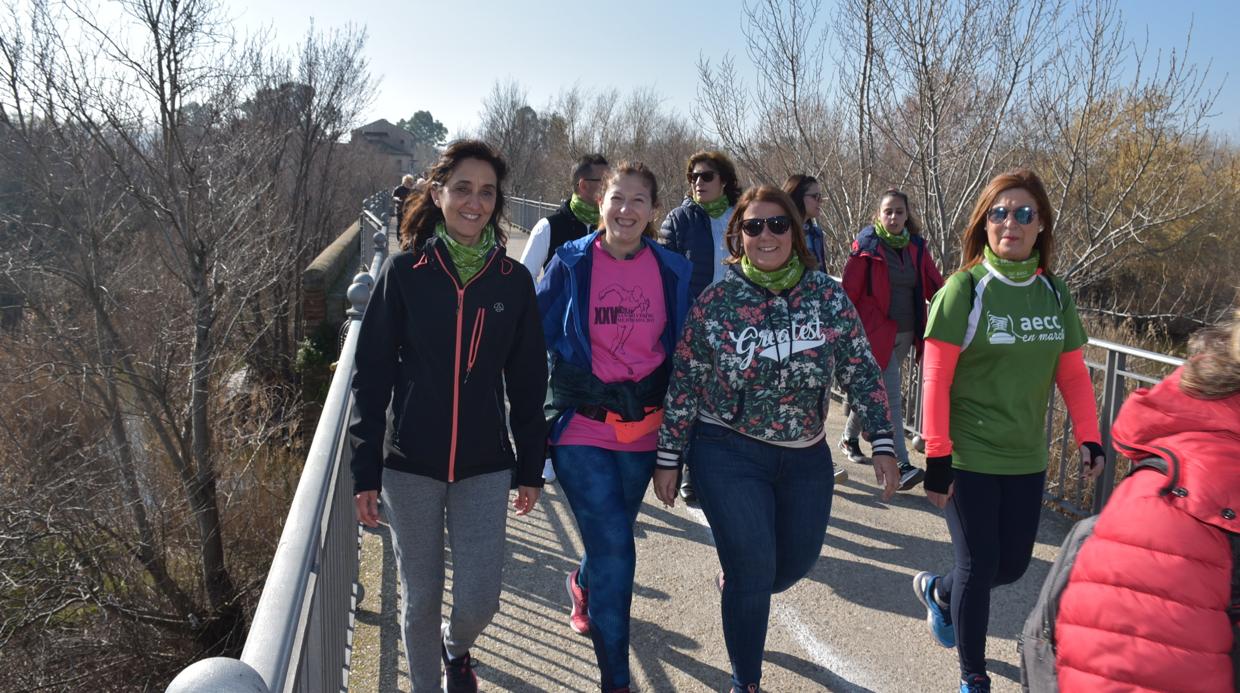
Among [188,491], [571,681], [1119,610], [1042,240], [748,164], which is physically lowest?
[188,491]

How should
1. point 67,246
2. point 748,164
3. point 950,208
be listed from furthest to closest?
1. point 67,246
2. point 748,164
3. point 950,208

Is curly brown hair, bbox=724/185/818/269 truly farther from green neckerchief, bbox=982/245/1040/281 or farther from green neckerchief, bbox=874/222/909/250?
green neckerchief, bbox=874/222/909/250

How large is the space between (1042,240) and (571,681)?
266 centimetres

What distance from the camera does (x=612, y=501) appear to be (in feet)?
10.8

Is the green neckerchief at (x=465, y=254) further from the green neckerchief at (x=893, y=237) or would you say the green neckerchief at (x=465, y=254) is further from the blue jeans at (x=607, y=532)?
the green neckerchief at (x=893, y=237)

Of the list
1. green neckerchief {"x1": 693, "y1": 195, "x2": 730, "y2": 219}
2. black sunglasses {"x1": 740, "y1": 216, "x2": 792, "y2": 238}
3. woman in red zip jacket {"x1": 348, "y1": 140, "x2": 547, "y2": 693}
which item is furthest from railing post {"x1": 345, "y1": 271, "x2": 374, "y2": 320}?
black sunglasses {"x1": 740, "y1": 216, "x2": 792, "y2": 238}

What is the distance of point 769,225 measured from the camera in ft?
10.5

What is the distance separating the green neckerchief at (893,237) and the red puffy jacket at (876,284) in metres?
0.04

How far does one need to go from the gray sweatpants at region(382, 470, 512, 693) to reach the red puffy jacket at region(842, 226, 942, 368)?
11.0 ft

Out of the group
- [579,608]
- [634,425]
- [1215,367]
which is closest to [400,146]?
[579,608]

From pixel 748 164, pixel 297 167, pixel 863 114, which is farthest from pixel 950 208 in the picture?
pixel 297 167

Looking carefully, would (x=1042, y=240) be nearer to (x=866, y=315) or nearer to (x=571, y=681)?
(x=866, y=315)

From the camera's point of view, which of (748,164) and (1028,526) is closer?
(1028,526)

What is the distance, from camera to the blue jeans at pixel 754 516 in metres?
3.09
